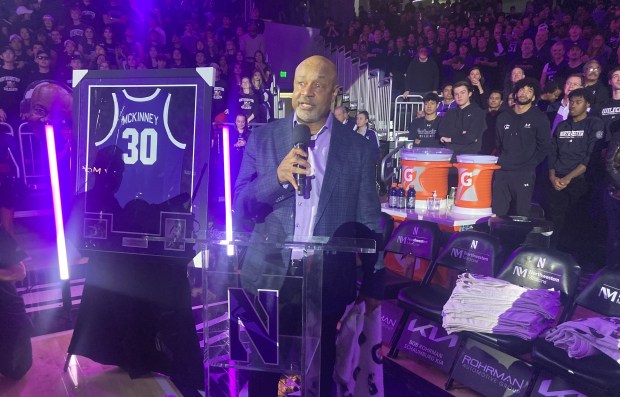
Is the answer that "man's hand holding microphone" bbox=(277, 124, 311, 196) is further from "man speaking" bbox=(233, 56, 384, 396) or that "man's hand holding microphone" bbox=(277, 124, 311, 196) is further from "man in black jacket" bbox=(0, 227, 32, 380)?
"man in black jacket" bbox=(0, 227, 32, 380)

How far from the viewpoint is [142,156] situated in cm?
305

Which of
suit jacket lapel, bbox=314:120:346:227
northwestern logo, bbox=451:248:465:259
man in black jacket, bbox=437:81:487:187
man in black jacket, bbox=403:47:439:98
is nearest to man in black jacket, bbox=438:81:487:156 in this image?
man in black jacket, bbox=437:81:487:187

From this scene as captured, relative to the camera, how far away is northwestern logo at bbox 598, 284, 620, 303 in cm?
308

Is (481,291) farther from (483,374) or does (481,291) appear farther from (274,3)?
(274,3)

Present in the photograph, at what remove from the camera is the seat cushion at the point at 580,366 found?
8.40ft

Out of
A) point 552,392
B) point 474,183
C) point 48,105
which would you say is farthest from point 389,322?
point 48,105

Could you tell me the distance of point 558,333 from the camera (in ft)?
9.52

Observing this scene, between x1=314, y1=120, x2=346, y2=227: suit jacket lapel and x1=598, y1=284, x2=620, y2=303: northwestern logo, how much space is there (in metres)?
2.12

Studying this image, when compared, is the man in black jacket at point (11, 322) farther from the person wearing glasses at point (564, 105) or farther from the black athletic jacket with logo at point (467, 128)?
the person wearing glasses at point (564, 105)

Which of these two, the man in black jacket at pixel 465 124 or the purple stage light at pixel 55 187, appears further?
the man in black jacket at pixel 465 124

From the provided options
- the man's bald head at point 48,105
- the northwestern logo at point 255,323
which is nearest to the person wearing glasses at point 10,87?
the man's bald head at point 48,105

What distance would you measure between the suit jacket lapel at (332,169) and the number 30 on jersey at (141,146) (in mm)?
1315

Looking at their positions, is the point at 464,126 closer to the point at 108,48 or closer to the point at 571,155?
the point at 571,155

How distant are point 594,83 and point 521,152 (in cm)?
143
